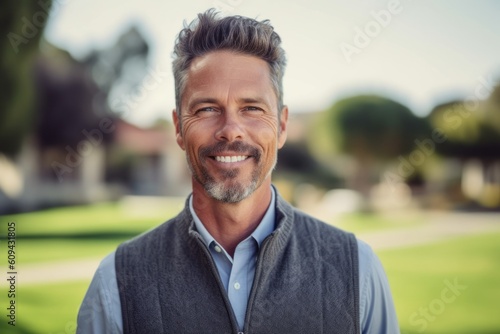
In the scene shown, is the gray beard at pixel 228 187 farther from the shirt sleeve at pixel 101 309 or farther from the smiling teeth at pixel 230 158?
the shirt sleeve at pixel 101 309

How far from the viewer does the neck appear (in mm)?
1788

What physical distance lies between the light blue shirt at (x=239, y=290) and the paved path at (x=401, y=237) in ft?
19.7

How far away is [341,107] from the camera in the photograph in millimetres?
26516

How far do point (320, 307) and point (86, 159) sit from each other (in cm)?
2621

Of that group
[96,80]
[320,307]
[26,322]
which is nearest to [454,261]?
[26,322]

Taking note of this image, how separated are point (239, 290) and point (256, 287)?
2.8 inches

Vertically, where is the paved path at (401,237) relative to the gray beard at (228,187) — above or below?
above

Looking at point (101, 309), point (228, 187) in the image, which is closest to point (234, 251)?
point (228, 187)

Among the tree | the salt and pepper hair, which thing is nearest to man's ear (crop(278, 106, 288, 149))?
the salt and pepper hair

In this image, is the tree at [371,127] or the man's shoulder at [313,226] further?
the tree at [371,127]

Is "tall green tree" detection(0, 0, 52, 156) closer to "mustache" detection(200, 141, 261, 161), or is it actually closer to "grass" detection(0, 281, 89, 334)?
"grass" detection(0, 281, 89, 334)

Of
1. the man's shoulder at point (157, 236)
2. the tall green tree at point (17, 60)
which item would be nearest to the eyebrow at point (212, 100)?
the man's shoulder at point (157, 236)

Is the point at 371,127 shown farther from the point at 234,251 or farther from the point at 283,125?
the point at 234,251

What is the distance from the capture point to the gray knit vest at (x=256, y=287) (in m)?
1.68
